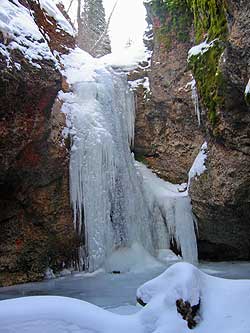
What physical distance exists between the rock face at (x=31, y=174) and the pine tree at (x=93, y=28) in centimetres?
1412

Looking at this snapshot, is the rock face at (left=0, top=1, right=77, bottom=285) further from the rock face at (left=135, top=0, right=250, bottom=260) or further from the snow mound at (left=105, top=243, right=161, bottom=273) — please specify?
the rock face at (left=135, top=0, right=250, bottom=260)

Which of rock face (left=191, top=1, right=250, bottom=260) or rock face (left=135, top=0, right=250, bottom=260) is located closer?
rock face (left=191, top=1, right=250, bottom=260)

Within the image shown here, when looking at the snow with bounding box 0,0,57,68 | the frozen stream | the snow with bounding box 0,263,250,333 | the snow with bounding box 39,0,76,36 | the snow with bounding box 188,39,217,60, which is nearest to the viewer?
the snow with bounding box 0,263,250,333

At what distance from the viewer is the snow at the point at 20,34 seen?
7.20 m

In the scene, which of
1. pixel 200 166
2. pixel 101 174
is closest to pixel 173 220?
pixel 200 166

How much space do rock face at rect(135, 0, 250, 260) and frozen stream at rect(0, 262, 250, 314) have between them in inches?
42.7

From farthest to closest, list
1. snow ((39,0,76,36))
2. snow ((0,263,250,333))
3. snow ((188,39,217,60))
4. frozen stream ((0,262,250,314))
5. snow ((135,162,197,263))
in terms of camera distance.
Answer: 1. snow ((39,0,76,36))
2. snow ((135,162,197,263))
3. snow ((188,39,217,60))
4. frozen stream ((0,262,250,314))
5. snow ((0,263,250,333))

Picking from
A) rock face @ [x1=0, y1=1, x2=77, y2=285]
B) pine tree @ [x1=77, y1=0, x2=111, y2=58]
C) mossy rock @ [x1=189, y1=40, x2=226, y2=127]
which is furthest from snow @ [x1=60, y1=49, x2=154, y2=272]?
pine tree @ [x1=77, y1=0, x2=111, y2=58]

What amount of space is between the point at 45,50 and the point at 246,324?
674 centimetres

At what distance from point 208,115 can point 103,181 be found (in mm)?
2933

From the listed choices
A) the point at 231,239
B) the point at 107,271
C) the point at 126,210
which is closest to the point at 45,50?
the point at 126,210

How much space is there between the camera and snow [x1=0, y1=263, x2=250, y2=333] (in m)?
2.77

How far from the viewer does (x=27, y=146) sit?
7.91m

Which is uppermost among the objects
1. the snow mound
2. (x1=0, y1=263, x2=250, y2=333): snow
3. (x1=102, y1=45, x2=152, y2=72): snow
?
(x1=102, y1=45, x2=152, y2=72): snow
